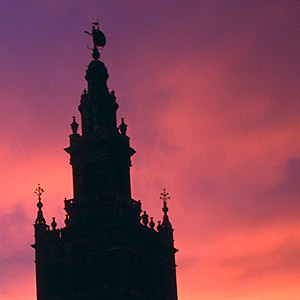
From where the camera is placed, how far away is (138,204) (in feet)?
455

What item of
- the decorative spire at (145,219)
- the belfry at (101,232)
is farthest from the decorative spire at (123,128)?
the decorative spire at (145,219)

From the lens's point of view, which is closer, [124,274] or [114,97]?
[124,274]

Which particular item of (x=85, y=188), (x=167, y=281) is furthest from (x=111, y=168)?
(x=167, y=281)

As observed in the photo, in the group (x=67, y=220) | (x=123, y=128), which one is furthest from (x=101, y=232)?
(x=123, y=128)

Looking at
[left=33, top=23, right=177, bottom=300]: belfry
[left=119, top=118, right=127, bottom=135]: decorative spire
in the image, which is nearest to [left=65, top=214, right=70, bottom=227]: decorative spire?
[left=33, top=23, right=177, bottom=300]: belfry

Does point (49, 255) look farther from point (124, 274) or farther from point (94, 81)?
point (94, 81)

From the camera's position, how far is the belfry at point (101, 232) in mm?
133500

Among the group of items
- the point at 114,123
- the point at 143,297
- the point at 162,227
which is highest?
the point at 114,123

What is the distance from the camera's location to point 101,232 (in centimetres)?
13450

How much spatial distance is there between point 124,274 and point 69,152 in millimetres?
14991

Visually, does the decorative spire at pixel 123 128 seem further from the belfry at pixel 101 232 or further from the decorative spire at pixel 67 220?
the decorative spire at pixel 67 220

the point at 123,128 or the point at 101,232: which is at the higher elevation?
the point at 123,128

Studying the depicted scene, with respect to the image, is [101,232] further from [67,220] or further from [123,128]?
[123,128]

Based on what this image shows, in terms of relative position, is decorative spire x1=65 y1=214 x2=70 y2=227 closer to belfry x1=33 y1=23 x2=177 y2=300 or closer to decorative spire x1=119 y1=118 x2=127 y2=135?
belfry x1=33 y1=23 x2=177 y2=300
